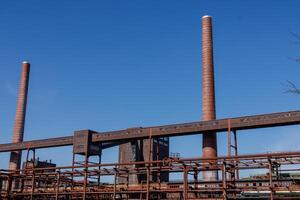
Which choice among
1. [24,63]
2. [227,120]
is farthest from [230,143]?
[24,63]

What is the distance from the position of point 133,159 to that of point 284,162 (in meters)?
20.6

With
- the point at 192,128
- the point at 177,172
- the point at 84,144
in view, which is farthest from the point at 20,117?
the point at 177,172

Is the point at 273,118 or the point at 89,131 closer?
the point at 273,118

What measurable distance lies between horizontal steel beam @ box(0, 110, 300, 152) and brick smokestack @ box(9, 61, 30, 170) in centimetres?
850

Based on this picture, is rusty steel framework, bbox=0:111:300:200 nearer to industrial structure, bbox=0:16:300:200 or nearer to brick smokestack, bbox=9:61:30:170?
industrial structure, bbox=0:16:300:200

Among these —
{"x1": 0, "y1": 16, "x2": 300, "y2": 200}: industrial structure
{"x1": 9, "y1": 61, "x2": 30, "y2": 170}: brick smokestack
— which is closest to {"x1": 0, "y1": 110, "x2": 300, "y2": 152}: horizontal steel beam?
{"x1": 0, "y1": 16, "x2": 300, "y2": 200}: industrial structure

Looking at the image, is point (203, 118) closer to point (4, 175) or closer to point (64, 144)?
point (64, 144)

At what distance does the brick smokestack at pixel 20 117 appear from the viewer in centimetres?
5025

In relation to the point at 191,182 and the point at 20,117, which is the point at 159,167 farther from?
the point at 20,117

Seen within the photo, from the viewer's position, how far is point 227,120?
106 feet

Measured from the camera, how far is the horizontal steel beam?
2998 centimetres

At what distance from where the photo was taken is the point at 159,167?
23578mm

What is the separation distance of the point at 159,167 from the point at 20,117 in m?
34.7

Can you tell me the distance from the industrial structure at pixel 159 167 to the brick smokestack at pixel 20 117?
164mm
